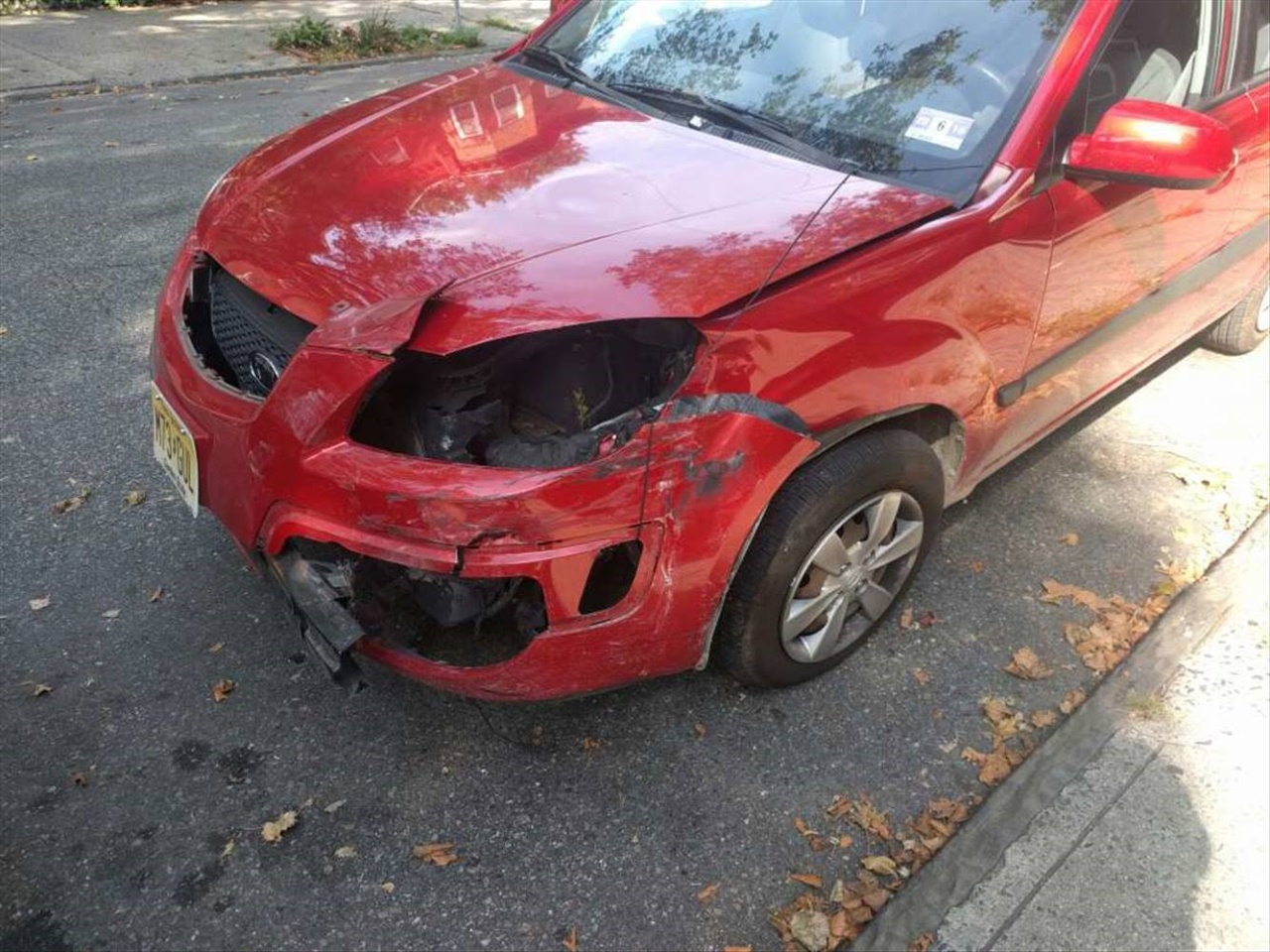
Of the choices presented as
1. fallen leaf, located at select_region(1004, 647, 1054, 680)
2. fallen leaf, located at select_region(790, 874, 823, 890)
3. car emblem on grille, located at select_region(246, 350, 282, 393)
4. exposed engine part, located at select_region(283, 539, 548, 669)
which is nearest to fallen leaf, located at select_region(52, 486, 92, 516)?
car emblem on grille, located at select_region(246, 350, 282, 393)

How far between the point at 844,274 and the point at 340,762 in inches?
63.0

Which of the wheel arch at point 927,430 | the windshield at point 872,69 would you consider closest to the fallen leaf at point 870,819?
the wheel arch at point 927,430

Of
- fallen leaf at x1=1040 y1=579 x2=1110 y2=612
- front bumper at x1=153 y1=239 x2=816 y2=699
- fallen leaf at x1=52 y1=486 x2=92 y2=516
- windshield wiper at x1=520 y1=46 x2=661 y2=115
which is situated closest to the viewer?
front bumper at x1=153 y1=239 x2=816 y2=699

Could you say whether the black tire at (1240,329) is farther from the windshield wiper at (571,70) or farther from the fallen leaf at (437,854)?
the fallen leaf at (437,854)

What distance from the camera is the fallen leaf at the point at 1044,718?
2.57 meters

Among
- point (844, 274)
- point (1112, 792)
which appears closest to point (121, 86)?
point (844, 274)

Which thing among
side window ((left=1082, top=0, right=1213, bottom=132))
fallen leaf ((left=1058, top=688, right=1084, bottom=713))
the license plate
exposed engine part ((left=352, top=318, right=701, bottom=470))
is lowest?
fallen leaf ((left=1058, top=688, right=1084, bottom=713))

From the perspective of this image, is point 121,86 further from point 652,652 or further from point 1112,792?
point 1112,792

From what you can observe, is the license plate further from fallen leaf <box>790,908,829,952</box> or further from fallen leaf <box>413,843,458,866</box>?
fallen leaf <box>790,908,829,952</box>

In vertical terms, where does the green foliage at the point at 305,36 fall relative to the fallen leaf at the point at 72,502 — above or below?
above

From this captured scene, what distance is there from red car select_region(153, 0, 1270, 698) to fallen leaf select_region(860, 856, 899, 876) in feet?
1.59

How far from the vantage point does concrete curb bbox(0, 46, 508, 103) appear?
7.31 metres

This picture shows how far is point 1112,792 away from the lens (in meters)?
2.41

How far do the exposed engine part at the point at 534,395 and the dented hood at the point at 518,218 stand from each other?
0.11 metres
